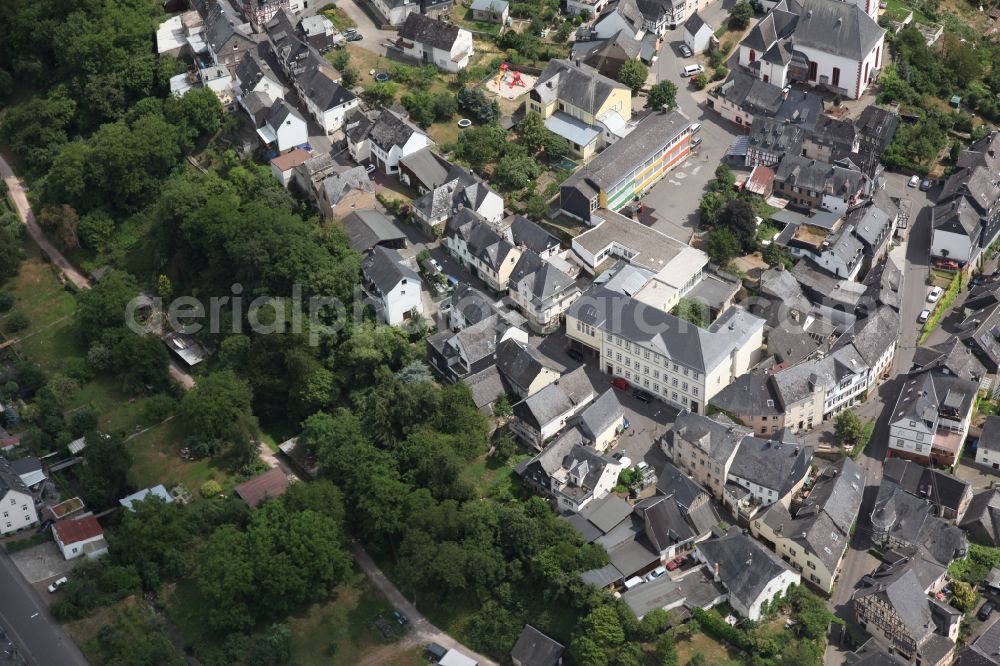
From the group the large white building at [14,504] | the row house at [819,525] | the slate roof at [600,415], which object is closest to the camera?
the row house at [819,525]

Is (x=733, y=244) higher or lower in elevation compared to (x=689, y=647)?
higher

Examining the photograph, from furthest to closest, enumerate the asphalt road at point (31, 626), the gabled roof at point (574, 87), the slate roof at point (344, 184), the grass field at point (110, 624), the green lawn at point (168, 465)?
the gabled roof at point (574, 87)
the slate roof at point (344, 184)
the green lawn at point (168, 465)
the asphalt road at point (31, 626)
the grass field at point (110, 624)

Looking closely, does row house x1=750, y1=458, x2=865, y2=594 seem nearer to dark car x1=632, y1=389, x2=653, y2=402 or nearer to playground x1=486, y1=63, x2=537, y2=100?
dark car x1=632, y1=389, x2=653, y2=402

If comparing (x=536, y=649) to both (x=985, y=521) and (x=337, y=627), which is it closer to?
(x=337, y=627)

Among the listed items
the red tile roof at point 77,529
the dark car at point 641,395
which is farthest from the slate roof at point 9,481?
the dark car at point 641,395

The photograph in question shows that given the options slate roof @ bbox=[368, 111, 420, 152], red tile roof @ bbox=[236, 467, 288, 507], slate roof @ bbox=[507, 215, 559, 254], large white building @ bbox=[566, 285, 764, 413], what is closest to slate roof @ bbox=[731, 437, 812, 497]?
large white building @ bbox=[566, 285, 764, 413]

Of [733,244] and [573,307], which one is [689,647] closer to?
[573,307]

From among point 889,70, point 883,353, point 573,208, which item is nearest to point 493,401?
point 573,208

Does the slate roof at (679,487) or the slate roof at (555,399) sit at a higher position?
the slate roof at (555,399)

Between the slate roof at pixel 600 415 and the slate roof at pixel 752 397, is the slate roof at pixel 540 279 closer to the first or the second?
the slate roof at pixel 600 415
